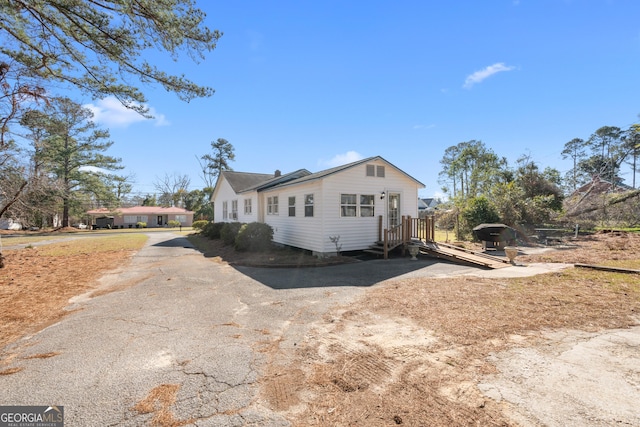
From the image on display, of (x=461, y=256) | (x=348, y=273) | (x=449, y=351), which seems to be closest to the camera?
(x=449, y=351)

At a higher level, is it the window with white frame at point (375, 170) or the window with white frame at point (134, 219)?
the window with white frame at point (375, 170)

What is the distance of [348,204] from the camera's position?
11.6 metres

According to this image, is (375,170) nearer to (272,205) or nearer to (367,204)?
(367,204)

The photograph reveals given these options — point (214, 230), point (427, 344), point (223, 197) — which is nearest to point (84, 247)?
point (214, 230)

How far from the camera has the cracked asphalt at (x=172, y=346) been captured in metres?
2.54

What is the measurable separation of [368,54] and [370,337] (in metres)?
→ 12.2

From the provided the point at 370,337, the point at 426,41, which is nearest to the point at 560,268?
the point at 370,337

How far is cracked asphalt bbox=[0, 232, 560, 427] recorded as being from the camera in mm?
2535

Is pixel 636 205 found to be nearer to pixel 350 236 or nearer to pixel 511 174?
pixel 511 174

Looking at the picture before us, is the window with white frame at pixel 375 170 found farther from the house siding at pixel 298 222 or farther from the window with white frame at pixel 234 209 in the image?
the window with white frame at pixel 234 209

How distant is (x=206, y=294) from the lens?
21.2ft

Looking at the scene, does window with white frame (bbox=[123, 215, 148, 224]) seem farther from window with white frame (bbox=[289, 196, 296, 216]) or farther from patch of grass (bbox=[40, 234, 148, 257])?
window with white frame (bbox=[289, 196, 296, 216])

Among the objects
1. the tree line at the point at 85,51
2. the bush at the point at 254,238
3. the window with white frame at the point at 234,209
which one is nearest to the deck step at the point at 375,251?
the bush at the point at 254,238

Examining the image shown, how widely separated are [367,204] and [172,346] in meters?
9.51
